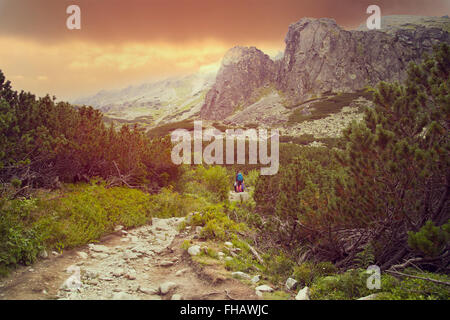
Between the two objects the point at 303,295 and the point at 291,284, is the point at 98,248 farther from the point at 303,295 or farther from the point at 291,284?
the point at 303,295

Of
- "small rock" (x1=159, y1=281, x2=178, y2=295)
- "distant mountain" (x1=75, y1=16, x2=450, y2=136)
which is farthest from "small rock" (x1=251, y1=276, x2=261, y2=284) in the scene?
"distant mountain" (x1=75, y1=16, x2=450, y2=136)

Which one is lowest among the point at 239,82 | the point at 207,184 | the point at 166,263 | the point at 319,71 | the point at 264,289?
the point at 166,263

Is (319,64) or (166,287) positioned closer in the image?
(166,287)

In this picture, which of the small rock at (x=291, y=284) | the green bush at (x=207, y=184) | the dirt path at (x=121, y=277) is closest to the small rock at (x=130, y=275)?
the dirt path at (x=121, y=277)

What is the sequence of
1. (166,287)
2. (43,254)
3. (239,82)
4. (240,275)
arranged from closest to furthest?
(166,287) → (240,275) → (43,254) → (239,82)

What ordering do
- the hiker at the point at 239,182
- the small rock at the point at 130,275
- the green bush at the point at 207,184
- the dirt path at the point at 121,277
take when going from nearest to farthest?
1. the dirt path at the point at 121,277
2. the small rock at the point at 130,275
3. the green bush at the point at 207,184
4. the hiker at the point at 239,182

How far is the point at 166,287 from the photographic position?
12.9 feet

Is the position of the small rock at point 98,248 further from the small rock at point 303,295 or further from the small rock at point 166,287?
the small rock at point 303,295

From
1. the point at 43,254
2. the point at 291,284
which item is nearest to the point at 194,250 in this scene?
the point at 291,284

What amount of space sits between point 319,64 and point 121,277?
324ft

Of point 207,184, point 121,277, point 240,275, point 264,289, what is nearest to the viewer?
point 264,289

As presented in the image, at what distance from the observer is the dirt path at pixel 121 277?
3639 mm

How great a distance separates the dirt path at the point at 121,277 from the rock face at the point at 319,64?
274 ft

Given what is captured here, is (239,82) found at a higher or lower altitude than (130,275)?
higher
